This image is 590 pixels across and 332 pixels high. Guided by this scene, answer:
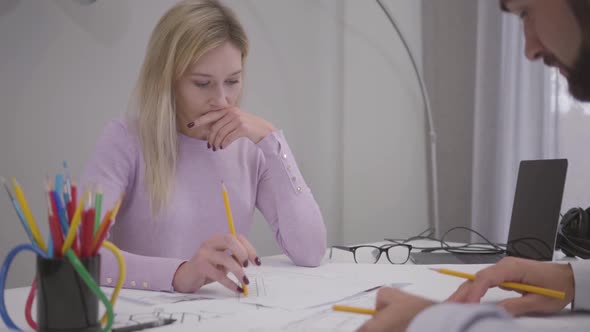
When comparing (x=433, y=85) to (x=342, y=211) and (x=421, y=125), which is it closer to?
(x=421, y=125)

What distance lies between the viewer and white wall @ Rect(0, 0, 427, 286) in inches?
72.6

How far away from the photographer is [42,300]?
0.67 meters

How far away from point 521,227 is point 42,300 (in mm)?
1166

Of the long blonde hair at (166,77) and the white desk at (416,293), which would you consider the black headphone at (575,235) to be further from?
the long blonde hair at (166,77)

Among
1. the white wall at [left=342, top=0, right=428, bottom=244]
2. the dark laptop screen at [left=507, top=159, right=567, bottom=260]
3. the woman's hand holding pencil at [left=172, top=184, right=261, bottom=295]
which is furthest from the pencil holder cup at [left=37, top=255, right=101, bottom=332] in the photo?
the white wall at [left=342, top=0, right=428, bottom=244]

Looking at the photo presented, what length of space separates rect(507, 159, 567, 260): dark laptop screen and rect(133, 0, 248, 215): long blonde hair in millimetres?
835

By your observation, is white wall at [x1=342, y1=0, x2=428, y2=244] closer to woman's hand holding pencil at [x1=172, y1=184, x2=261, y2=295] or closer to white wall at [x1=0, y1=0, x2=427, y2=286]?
white wall at [x1=0, y1=0, x2=427, y2=286]

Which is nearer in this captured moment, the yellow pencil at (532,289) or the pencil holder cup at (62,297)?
the pencil holder cup at (62,297)

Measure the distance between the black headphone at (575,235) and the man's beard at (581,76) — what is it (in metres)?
0.80

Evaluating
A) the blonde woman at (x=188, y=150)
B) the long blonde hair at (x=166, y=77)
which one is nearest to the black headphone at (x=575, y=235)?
the blonde woman at (x=188, y=150)

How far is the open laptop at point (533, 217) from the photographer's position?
1.34 m

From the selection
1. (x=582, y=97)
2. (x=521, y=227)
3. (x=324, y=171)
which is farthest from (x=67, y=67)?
(x=582, y=97)

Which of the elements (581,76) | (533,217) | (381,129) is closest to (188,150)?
(533,217)

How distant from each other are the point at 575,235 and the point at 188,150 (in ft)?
3.30
